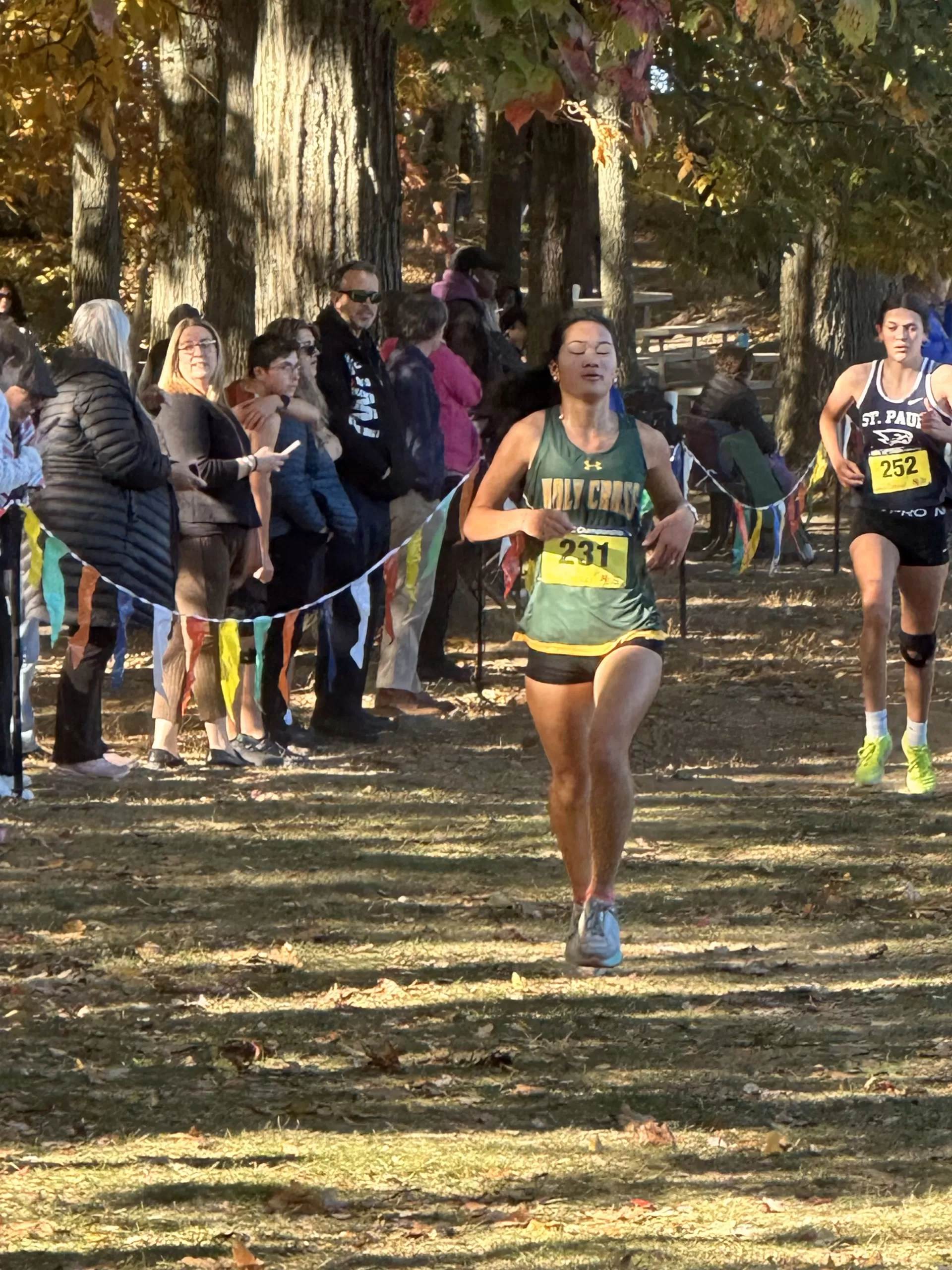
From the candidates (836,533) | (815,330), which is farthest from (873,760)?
(815,330)

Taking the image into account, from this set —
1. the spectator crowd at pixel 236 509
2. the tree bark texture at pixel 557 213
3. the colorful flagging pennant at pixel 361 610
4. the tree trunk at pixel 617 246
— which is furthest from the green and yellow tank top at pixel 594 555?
the tree trunk at pixel 617 246

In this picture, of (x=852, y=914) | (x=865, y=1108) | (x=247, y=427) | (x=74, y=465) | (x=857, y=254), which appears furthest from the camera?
(x=857, y=254)

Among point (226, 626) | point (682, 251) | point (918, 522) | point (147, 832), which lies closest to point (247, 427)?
point (226, 626)

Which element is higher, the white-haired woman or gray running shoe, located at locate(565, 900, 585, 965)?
the white-haired woman

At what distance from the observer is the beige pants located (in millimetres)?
12219

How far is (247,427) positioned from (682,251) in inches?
581

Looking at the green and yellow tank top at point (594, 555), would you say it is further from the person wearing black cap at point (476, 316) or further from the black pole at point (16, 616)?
the person wearing black cap at point (476, 316)

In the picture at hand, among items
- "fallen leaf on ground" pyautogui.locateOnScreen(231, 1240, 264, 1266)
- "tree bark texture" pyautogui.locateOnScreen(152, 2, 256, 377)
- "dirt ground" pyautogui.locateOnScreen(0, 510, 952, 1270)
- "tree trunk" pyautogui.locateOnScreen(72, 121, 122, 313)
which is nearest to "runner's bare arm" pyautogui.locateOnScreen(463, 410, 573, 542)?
"dirt ground" pyautogui.locateOnScreen(0, 510, 952, 1270)

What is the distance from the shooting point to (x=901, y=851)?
380 inches

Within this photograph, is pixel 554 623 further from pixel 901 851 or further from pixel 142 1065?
pixel 901 851

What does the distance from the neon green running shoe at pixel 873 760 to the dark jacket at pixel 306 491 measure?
262cm

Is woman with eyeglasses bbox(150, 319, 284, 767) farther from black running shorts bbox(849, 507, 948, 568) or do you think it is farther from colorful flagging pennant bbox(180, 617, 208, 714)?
black running shorts bbox(849, 507, 948, 568)

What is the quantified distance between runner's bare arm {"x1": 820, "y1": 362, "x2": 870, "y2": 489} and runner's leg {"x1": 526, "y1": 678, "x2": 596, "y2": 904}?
3.30 meters

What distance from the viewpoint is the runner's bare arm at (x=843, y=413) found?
10617 millimetres
